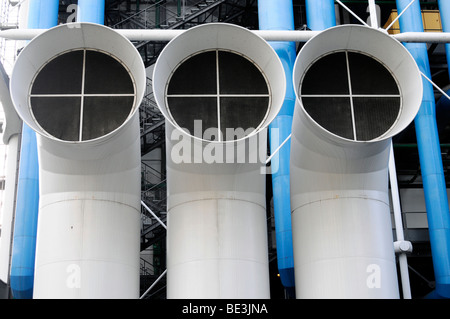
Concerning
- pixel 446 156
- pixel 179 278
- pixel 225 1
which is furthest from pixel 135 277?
pixel 446 156

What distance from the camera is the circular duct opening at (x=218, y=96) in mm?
10578

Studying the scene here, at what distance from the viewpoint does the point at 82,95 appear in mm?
10719

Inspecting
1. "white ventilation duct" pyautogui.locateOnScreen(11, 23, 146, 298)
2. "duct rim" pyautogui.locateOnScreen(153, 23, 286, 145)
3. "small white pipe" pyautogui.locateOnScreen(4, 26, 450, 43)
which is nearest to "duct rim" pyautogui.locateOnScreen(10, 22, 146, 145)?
"white ventilation duct" pyautogui.locateOnScreen(11, 23, 146, 298)

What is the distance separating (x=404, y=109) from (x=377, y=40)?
1.38 meters

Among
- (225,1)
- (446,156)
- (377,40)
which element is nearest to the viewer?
(377,40)

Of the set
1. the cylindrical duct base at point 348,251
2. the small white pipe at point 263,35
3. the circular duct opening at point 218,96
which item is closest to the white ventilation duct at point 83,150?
the circular duct opening at point 218,96

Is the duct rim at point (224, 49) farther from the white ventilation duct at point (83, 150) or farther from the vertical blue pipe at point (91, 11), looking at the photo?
the vertical blue pipe at point (91, 11)

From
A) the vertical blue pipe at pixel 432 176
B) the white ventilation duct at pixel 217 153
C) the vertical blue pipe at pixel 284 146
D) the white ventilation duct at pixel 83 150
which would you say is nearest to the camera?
the white ventilation duct at pixel 83 150

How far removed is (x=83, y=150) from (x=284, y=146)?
7349mm

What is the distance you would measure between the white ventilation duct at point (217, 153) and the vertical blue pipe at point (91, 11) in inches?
307

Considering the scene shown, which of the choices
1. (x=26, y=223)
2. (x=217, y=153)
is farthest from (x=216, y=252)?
(x=26, y=223)
